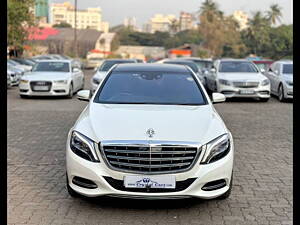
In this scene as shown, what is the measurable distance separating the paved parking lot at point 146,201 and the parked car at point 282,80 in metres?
5.72

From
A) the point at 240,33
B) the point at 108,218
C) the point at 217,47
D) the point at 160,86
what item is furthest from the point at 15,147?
the point at 240,33

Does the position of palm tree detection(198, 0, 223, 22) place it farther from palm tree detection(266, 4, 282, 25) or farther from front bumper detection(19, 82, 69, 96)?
front bumper detection(19, 82, 69, 96)

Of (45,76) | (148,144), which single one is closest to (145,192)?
(148,144)

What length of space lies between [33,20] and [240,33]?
64.4 m

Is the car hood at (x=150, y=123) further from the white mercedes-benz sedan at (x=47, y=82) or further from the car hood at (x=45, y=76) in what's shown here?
Answer: the car hood at (x=45, y=76)

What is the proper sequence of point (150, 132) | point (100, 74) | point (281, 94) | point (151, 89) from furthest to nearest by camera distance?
point (100, 74) < point (281, 94) < point (151, 89) < point (150, 132)

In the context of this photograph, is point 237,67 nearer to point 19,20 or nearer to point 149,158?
point 149,158

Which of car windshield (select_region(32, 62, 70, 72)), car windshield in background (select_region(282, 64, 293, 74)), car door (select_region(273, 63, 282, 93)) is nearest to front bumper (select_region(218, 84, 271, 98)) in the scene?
car door (select_region(273, 63, 282, 93))

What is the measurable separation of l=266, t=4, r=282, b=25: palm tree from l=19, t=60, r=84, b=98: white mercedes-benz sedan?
77964 millimetres

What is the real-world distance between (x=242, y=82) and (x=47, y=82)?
6893 mm

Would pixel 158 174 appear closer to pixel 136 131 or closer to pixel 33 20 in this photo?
pixel 136 131

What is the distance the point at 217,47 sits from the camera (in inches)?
3194

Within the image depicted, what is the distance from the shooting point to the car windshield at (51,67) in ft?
55.8

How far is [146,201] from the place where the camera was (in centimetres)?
506
